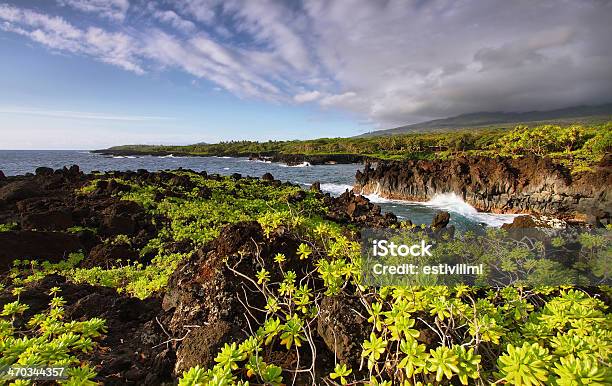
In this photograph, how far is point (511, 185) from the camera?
30297mm

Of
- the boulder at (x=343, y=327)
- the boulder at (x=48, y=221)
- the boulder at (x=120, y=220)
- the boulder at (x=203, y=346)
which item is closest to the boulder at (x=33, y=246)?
the boulder at (x=120, y=220)

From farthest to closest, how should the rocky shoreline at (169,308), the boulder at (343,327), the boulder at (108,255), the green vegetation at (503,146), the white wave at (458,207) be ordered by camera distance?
the green vegetation at (503,146)
the white wave at (458,207)
the boulder at (108,255)
the rocky shoreline at (169,308)
the boulder at (343,327)

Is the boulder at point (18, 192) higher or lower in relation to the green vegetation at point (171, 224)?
higher

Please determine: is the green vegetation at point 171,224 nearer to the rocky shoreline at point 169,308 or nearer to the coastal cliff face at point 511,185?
the rocky shoreline at point 169,308

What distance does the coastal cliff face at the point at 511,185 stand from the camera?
1025 inches


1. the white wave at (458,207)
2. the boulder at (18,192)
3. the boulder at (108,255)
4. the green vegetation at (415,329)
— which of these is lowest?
the white wave at (458,207)

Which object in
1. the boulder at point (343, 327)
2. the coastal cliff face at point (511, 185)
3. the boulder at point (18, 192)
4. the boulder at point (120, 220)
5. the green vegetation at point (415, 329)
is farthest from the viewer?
the coastal cliff face at point (511, 185)

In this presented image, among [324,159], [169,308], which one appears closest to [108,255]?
[169,308]

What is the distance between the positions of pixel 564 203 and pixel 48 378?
115 ft

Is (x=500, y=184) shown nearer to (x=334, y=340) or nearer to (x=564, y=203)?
(x=564, y=203)

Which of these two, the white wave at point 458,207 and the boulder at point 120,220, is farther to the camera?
the white wave at point 458,207

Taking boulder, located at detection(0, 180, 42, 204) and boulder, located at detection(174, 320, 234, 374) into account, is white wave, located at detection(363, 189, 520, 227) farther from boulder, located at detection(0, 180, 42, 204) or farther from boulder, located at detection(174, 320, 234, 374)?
boulder, located at detection(0, 180, 42, 204)

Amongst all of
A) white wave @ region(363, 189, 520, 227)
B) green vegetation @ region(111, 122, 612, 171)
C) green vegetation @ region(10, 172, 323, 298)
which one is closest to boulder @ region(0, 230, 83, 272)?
green vegetation @ region(10, 172, 323, 298)

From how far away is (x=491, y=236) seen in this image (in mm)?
5574
